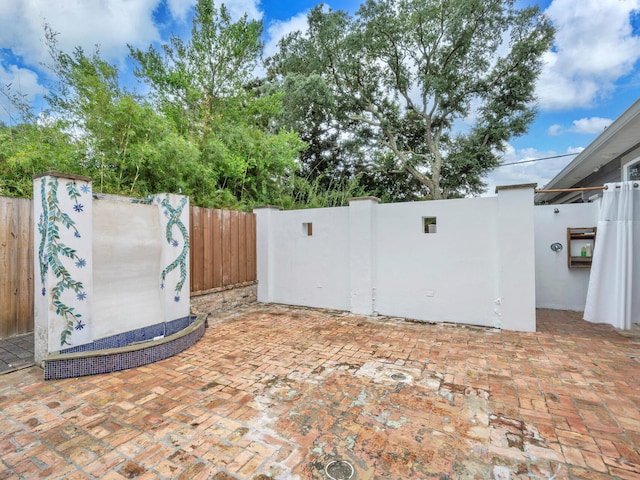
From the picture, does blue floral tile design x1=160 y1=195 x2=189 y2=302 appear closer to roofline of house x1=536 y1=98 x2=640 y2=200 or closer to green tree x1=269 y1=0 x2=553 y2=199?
roofline of house x1=536 y1=98 x2=640 y2=200

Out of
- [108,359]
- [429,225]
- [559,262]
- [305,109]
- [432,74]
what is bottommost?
[108,359]

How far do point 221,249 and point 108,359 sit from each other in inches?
114

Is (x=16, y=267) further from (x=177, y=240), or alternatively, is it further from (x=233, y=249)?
(x=233, y=249)

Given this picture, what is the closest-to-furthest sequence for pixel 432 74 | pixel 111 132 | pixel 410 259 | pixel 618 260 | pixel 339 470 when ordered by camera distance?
pixel 339 470 → pixel 618 260 → pixel 111 132 → pixel 410 259 → pixel 432 74

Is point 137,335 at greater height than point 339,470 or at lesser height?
greater

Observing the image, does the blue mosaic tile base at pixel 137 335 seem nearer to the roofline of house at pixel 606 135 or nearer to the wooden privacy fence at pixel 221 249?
the wooden privacy fence at pixel 221 249

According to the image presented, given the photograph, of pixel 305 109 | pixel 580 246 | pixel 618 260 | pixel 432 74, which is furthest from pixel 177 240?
pixel 432 74

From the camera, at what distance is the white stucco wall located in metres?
5.93

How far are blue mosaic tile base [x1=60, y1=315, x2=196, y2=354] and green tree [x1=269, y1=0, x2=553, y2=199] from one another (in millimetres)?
10944

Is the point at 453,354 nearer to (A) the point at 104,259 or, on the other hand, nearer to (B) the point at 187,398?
(B) the point at 187,398

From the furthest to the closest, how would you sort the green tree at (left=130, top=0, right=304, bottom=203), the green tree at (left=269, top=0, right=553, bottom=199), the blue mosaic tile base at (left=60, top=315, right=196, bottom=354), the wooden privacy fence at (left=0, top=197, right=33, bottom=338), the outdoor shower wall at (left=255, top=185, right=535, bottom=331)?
the green tree at (left=269, top=0, right=553, bottom=199) < the green tree at (left=130, top=0, right=304, bottom=203) < the outdoor shower wall at (left=255, top=185, right=535, bottom=331) < the wooden privacy fence at (left=0, top=197, right=33, bottom=338) < the blue mosaic tile base at (left=60, top=315, right=196, bottom=354)

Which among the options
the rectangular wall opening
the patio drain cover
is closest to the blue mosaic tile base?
the patio drain cover

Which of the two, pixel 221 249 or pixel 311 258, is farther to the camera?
pixel 311 258

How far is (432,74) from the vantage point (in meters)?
12.6
